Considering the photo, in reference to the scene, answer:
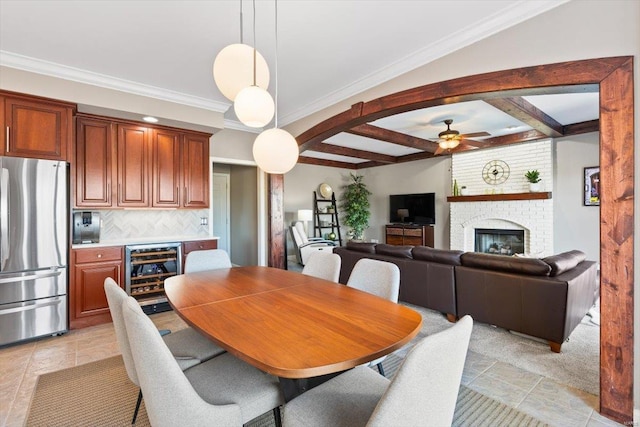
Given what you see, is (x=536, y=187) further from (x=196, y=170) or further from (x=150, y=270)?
(x=150, y=270)

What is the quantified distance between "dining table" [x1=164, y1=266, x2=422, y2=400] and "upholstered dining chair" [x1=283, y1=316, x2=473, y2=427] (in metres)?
0.21

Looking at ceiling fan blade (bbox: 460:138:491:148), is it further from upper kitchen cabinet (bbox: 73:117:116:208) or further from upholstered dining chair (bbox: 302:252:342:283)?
upper kitchen cabinet (bbox: 73:117:116:208)

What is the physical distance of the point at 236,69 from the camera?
5.69 ft

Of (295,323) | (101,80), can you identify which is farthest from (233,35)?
(295,323)

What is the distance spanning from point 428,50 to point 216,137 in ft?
11.0

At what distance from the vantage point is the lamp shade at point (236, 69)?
5.57 ft

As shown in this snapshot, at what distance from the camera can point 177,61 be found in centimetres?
290

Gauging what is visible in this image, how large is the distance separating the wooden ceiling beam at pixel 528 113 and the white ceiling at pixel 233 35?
1010 millimetres

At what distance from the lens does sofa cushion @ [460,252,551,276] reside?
265 centimetres

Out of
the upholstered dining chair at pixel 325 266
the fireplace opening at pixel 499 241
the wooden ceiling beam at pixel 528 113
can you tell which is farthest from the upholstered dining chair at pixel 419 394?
the fireplace opening at pixel 499 241

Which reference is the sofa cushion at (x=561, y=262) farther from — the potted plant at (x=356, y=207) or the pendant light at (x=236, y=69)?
the potted plant at (x=356, y=207)

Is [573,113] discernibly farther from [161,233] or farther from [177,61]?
[161,233]

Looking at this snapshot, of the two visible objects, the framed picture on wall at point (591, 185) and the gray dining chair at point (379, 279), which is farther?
the framed picture on wall at point (591, 185)

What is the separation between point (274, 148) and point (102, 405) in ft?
6.69
